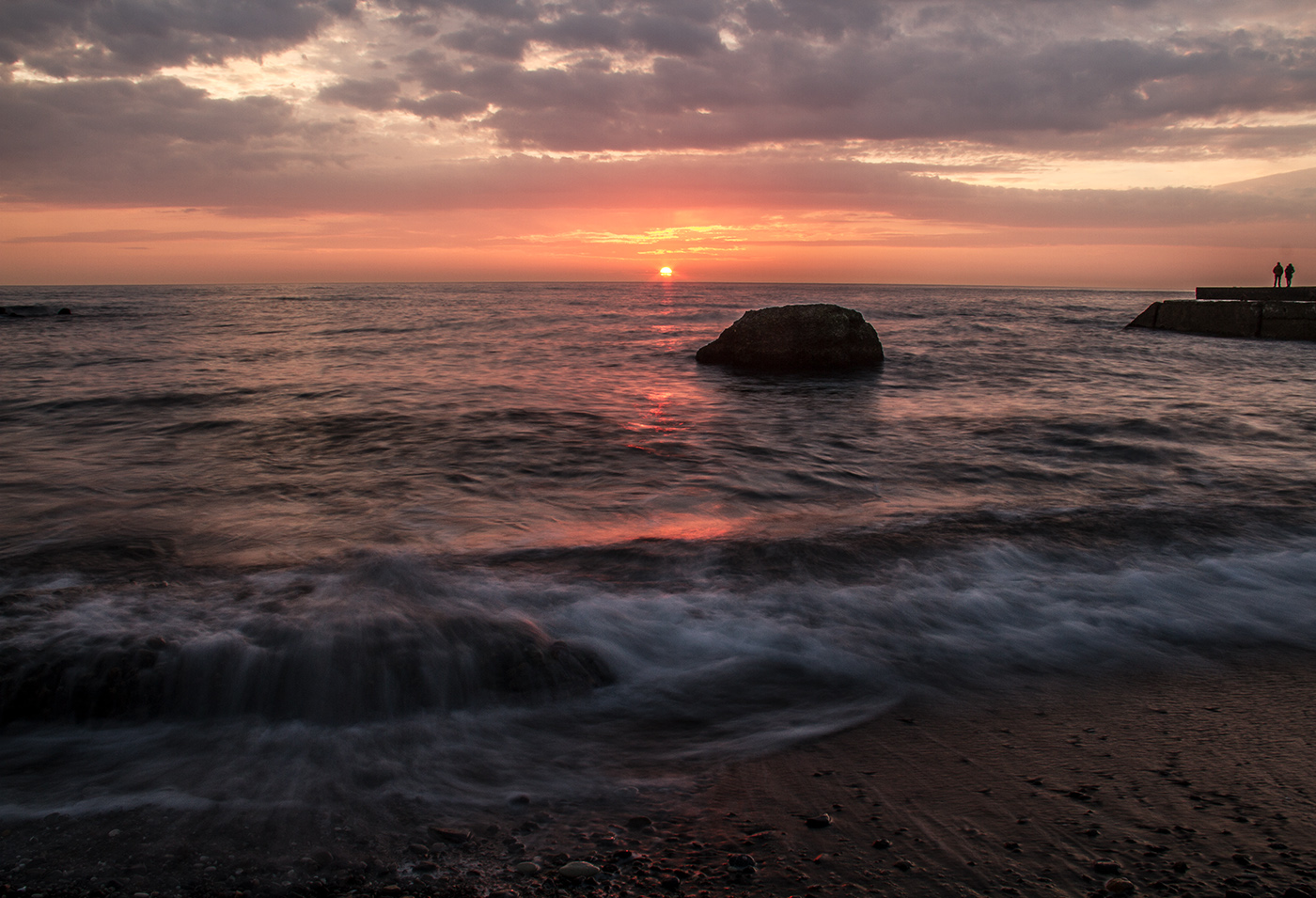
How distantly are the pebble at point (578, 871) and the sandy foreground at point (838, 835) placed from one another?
2cm

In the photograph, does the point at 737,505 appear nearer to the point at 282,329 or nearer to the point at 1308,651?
the point at 1308,651

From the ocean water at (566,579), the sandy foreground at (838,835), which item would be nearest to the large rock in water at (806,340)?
the ocean water at (566,579)

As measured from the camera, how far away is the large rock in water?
12.6m

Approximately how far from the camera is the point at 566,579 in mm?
3701

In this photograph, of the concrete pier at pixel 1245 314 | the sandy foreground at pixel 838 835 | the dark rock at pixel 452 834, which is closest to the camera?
the sandy foreground at pixel 838 835

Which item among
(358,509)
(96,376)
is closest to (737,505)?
(358,509)

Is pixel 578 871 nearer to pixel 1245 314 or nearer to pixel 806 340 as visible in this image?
pixel 806 340

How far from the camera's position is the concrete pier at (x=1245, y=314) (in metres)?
19.5

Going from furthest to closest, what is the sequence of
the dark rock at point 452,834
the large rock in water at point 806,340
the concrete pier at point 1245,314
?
the concrete pier at point 1245,314, the large rock in water at point 806,340, the dark rock at point 452,834

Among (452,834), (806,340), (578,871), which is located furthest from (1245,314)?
(452,834)

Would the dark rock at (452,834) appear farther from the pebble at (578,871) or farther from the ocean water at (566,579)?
the pebble at (578,871)

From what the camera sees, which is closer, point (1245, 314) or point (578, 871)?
point (578, 871)

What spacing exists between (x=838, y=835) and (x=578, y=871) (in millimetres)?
707

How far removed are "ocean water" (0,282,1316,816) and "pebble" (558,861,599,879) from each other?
0.37 meters
